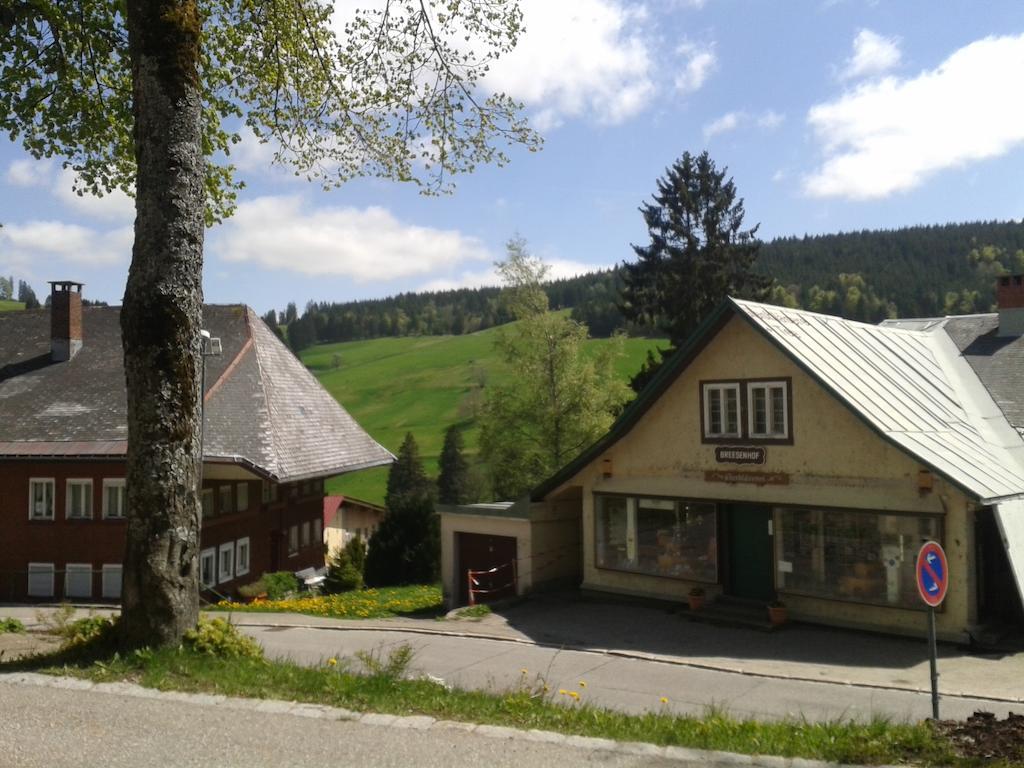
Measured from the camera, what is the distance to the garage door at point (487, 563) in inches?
881

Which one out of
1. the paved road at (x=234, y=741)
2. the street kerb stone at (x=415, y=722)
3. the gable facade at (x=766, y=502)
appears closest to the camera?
the paved road at (x=234, y=741)

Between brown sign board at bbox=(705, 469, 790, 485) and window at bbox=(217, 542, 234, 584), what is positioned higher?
brown sign board at bbox=(705, 469, 790, 485)

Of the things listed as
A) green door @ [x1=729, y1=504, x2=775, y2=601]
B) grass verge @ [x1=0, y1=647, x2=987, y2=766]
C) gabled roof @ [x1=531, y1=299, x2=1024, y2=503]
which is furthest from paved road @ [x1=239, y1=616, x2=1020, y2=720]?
green door @ [x1=729, y1=504, x2=775, y2=601]

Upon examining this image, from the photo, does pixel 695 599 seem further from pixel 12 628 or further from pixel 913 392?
pixel 12 628

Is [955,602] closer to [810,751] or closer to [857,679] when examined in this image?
[857,679]

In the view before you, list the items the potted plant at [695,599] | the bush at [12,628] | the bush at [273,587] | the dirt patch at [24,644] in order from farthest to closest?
the bush at [273,587]
the potted plant at [695,599]
the bush at [12,628]
the dirt patch at [24,644]

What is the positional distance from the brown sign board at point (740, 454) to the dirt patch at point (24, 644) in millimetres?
12613

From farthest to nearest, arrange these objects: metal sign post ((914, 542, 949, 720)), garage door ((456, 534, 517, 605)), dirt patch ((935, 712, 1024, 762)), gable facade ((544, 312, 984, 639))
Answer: garage door ((456, 534, 517, 605)) → gable facade ((544, 312, 984, 639)) → metal sign post ((914, 542, 949, 720)) → dirt patch ((935, 712, 1024, 762))

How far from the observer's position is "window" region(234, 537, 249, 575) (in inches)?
1219

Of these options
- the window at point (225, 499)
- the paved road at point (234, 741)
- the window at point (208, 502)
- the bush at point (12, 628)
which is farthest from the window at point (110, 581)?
the paved road at point (234, 741)

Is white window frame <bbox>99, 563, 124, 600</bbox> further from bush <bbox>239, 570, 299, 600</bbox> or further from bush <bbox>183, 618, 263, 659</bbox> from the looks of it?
bush <bbox>183, 618, 263, 659</bbox>

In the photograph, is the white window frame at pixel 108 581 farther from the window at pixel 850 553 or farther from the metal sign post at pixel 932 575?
the metal sign post at pixel 932 575

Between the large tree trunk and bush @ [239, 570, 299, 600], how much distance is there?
21.2m

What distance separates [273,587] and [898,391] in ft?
66.2
